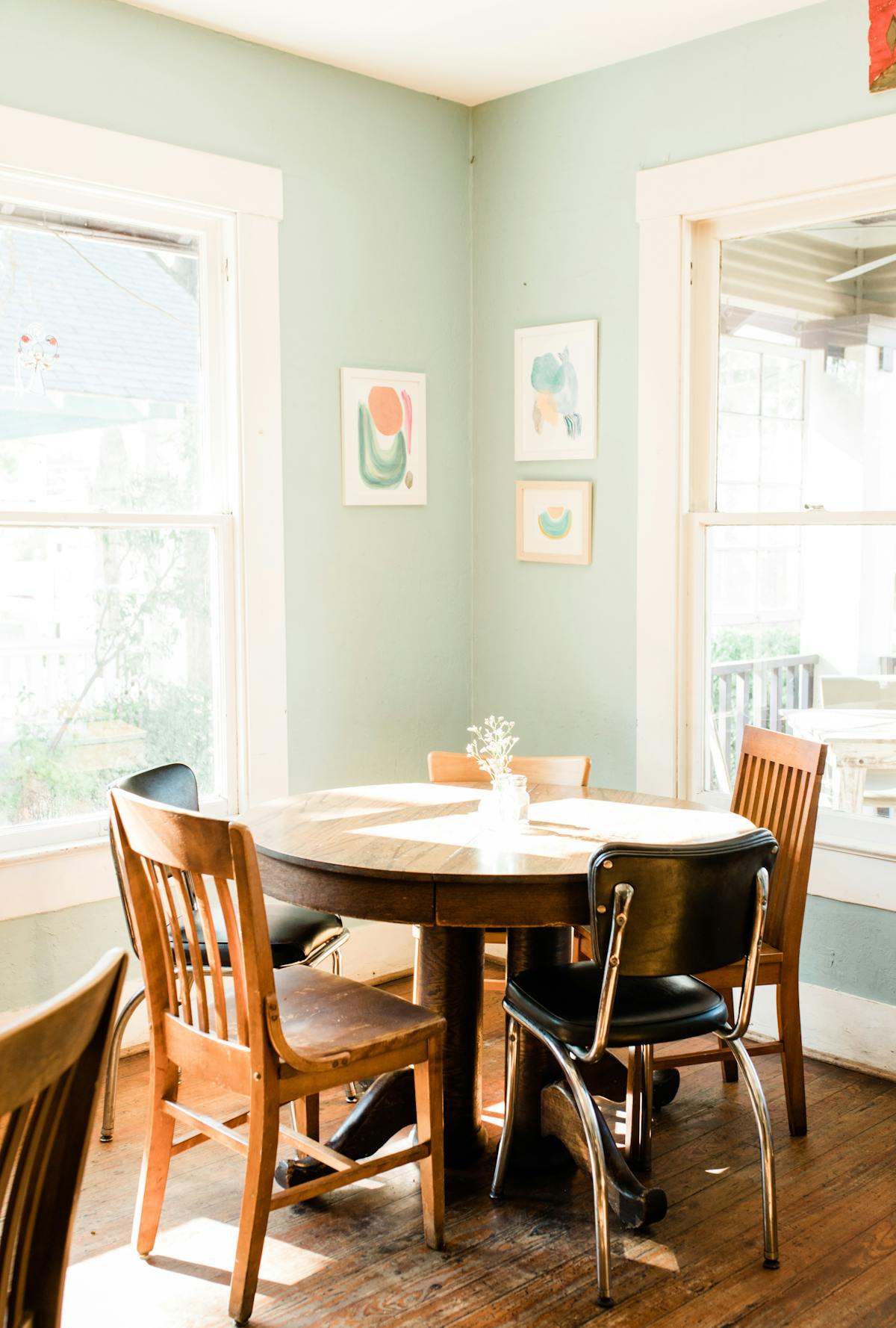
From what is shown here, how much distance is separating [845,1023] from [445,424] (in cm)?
226

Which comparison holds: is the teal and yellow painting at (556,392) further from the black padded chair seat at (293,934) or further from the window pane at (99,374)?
the black padded chair seat at (293,934)

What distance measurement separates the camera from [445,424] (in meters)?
4.24

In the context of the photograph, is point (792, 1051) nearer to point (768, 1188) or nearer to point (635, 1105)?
point (635, 1105)

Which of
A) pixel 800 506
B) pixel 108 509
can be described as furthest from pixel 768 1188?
pixel 108 509

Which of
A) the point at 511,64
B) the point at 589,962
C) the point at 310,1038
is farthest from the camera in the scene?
the point at 511,64

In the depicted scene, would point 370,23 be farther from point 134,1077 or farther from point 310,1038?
point 134,1077

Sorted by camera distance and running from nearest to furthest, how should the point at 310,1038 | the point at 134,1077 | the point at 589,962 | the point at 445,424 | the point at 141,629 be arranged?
the point at 310,1038
the point at 589,962
the point at 134,1077
the point at 141,629
the point at 445,424

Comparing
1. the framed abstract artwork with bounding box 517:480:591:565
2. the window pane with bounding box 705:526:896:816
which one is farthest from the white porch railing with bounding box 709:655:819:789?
the framed abstract artwork with bounding box 517:480:591:565

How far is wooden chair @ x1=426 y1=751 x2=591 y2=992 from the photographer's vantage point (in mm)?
3430

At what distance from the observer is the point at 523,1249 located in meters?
2.47

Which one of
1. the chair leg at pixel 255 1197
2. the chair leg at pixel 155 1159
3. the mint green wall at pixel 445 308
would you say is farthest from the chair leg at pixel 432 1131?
the mint green wall at pixel 445 308

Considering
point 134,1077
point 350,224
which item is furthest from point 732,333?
point 134,1077

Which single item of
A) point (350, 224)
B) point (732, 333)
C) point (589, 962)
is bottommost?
point (589, 962)

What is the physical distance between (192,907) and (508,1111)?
34.8 inches
